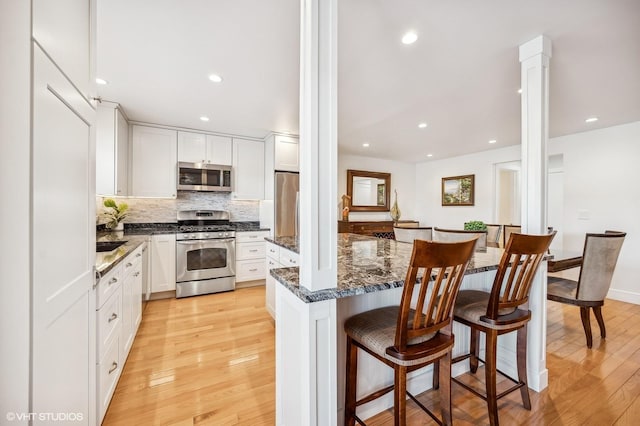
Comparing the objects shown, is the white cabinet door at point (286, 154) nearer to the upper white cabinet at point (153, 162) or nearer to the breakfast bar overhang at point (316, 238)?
the upper white cabinet at point (153, 162)

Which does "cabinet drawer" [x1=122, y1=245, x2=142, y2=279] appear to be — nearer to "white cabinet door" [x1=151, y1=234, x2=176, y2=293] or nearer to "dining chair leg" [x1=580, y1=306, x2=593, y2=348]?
"white cabinet door" [x1=151, y1=234, x2=176, y2=293]

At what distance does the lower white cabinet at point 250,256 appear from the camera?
13.0 ft

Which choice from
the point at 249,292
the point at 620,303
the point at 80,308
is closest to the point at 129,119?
the point at 249,292

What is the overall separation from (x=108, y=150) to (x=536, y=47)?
13.5ft

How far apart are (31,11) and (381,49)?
184 cm

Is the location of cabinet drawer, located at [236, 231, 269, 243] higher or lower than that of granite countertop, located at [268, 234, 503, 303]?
lower

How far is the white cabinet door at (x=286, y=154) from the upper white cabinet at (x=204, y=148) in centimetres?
76

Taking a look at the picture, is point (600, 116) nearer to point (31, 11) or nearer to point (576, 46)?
point (576, 46)

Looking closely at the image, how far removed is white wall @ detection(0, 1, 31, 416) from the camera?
71 cm

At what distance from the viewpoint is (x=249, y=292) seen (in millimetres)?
3857

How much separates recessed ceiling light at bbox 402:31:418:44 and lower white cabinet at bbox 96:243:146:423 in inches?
93.0

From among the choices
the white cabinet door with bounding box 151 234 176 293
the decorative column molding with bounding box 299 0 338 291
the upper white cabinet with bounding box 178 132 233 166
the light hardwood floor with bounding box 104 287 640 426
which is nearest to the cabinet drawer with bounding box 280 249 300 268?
the light hardwood floor with bounding box 104 287 640 426

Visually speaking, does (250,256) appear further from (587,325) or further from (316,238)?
(587,325)

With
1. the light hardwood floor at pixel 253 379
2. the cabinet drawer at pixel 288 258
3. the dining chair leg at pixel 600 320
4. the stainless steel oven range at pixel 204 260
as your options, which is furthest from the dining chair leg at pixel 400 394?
the stainless steel oven range at pixel 204 260
